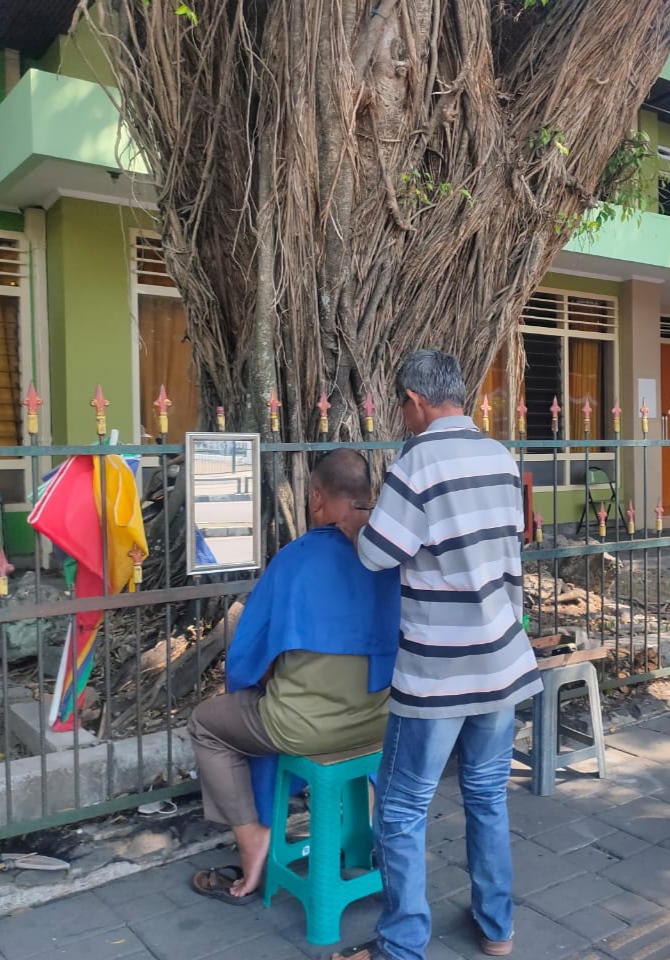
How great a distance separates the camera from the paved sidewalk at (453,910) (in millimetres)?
2631

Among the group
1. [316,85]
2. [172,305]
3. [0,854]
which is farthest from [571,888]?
[172,305]

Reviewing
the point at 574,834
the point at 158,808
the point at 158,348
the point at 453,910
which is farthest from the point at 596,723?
the point at 158,348

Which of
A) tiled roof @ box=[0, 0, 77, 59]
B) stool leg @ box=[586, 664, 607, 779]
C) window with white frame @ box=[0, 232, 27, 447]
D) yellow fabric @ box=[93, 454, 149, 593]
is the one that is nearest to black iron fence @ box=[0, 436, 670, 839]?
yellow fabric @ box=[93, 454, 149, 593]

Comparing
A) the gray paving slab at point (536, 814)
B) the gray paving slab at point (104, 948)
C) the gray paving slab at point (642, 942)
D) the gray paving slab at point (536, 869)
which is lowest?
the gray paving slab at point (642, 942)

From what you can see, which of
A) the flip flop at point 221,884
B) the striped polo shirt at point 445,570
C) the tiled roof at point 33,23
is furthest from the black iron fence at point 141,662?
the tiled roof at point 33,23

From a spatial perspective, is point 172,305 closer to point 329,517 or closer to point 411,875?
point 329,517

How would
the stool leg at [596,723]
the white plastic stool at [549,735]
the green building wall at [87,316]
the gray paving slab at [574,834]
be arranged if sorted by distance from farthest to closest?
the green building wall at [87,316]
the stool leg at [596,723]
the white plastic stool at [549,735]
the gray paving slab at [574,834]

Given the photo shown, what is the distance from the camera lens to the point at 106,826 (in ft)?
11.0

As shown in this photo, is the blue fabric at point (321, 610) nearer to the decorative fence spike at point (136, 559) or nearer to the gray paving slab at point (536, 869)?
the decorative fence spike at point (136, 559)

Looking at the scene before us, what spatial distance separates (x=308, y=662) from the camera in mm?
2641

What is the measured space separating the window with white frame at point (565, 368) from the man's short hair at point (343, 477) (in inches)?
323

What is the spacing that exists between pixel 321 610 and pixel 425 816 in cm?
69

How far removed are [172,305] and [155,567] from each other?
14.0ft

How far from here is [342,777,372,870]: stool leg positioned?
296 centimetres
